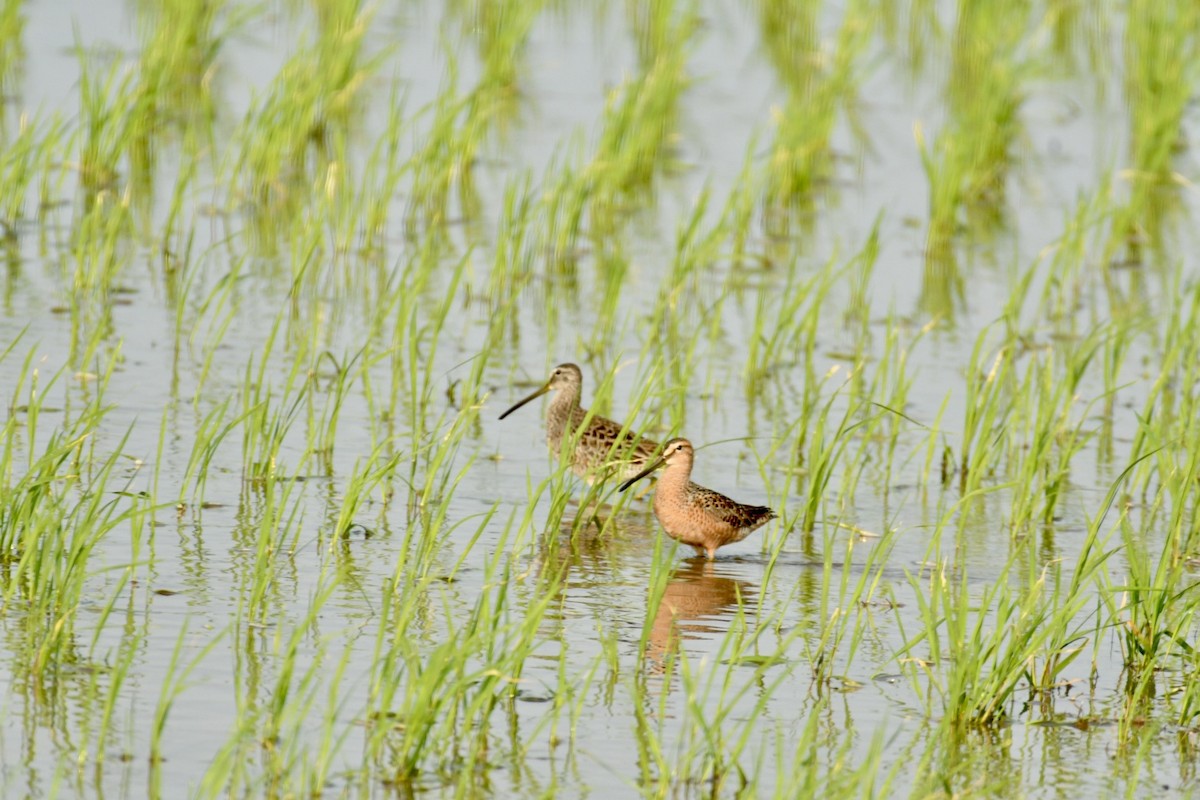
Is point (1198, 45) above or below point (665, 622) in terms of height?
above

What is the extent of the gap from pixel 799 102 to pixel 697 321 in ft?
13.3

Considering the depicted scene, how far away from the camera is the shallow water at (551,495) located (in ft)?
17.1

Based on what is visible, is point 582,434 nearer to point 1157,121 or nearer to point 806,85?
point 1157,121

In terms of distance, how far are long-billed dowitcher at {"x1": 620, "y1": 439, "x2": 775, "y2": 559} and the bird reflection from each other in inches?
4.7

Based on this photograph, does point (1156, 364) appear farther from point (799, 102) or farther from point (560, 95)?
point (560, 95)

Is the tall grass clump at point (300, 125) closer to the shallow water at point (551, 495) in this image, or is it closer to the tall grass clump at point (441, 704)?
the shallow water at point (551, 495)

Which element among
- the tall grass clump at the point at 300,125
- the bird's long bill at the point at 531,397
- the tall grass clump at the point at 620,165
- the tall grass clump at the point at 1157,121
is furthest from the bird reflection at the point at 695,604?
the tall grass clump at the point at 1157,121

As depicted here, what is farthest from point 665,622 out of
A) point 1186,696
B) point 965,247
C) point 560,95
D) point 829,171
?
point 560,95

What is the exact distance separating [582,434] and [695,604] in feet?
3.19

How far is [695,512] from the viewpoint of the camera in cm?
756

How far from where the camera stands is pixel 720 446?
918cm

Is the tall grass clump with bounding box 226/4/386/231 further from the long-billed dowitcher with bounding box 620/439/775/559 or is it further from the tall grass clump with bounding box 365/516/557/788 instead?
the tall grass clump with bounding box 365/516/557/788

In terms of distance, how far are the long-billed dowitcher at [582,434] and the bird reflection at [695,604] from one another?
460 mm

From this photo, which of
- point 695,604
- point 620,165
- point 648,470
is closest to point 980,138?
point 620,165
